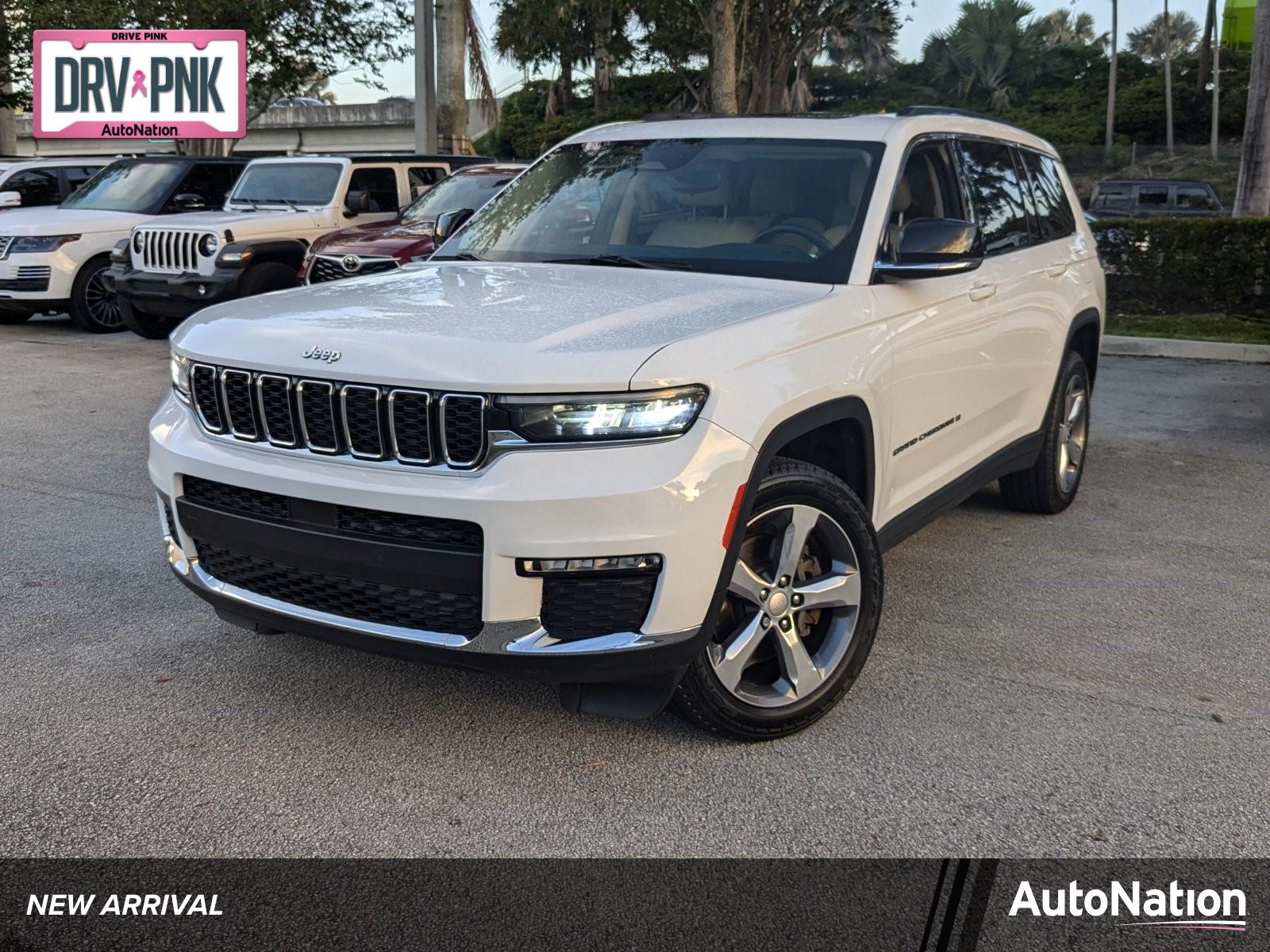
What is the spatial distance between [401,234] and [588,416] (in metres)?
8.74

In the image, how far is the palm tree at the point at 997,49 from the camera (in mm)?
65250

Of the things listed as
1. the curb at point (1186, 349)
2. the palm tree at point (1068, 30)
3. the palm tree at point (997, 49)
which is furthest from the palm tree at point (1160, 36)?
the curb at point (1186, 349)

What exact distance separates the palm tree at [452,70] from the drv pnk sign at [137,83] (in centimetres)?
502

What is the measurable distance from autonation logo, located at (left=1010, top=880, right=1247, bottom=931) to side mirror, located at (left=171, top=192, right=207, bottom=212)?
13391 millimetres

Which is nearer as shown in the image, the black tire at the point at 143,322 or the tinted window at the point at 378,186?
the black tire at the point at 143,322

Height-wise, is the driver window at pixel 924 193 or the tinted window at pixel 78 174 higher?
the tinted window at pixel 78 174

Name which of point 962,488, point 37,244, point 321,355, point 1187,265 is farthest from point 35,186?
point 321,355

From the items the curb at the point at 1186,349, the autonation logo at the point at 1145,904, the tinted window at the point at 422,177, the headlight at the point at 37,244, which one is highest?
the tinted window at the point at 422,177

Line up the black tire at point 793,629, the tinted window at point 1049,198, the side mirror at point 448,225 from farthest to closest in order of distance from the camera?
1. the tinted window at point 1049,198
2. the side mirror at point 448,225
3. the black tire at point 793,629

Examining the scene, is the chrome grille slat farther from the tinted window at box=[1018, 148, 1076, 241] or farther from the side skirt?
the tinted window at box=[1018, 148, 1076, 241]

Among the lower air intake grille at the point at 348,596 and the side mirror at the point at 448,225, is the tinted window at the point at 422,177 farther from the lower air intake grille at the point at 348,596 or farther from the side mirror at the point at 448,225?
the lower air intake grille at the point at 348,596

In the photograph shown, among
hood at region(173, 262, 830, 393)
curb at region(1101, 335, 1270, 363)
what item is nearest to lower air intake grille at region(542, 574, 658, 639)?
hood at region(173, 262, 830, 393)

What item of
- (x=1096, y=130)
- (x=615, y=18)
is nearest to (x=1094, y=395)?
(x=615, y=18)

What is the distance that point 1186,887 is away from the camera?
9.79ft
